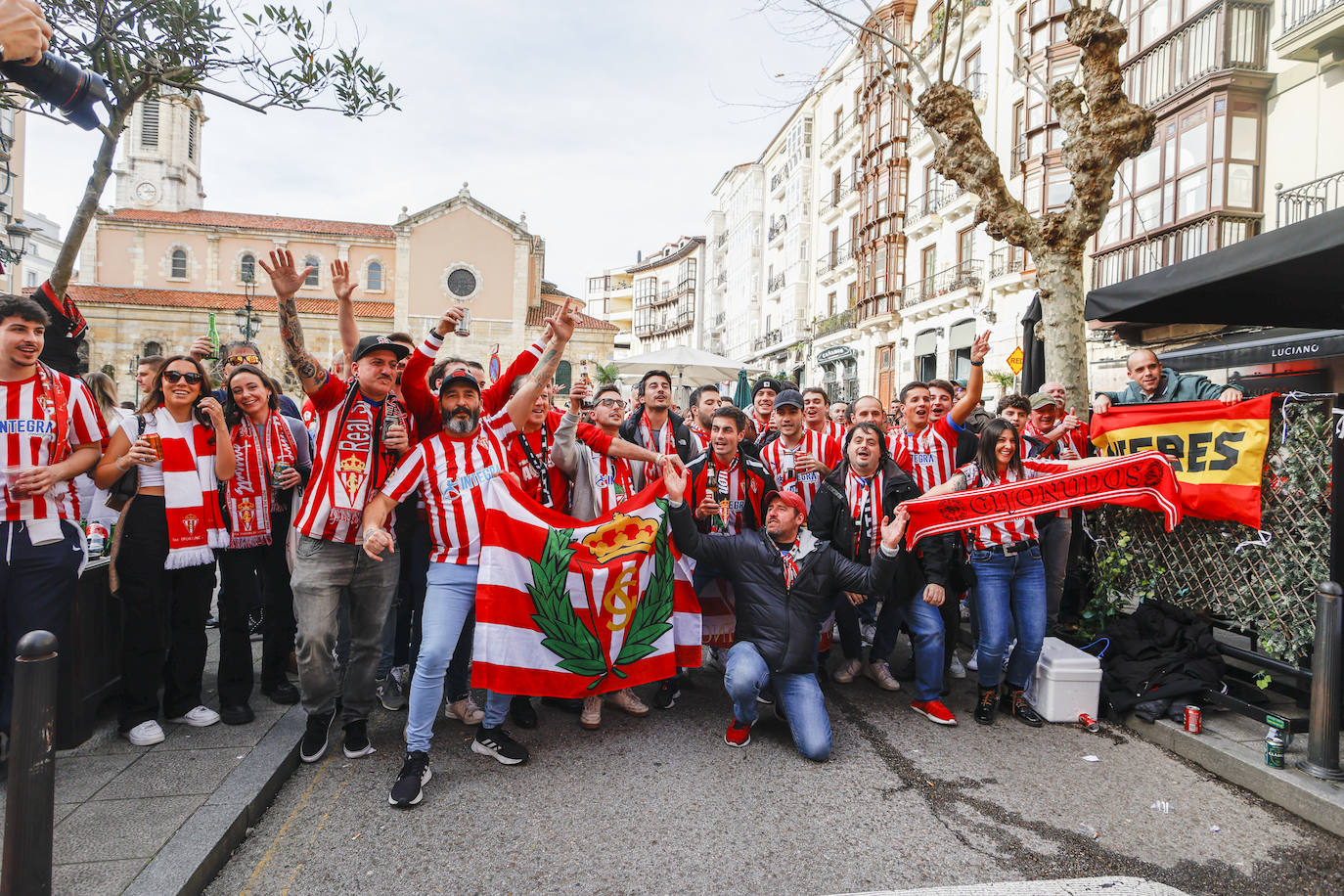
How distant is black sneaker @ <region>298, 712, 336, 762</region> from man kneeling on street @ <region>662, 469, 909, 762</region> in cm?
222

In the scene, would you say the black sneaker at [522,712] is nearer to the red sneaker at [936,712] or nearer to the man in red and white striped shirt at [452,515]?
the man in red and white striped shirt at [452,515]

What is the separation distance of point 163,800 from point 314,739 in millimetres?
742

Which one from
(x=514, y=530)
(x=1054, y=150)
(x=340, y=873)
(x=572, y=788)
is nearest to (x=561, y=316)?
(x=514, y=530)

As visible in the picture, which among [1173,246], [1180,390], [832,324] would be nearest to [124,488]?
[1180,390]

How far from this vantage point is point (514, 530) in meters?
4.26

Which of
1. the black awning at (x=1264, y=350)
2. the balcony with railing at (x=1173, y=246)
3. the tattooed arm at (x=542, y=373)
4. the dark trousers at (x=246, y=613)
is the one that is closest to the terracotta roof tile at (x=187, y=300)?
the balcony with railing at (x=1173, y=246)

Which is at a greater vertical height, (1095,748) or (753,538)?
(753,538)

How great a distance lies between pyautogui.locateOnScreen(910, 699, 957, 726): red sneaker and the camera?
4.80m

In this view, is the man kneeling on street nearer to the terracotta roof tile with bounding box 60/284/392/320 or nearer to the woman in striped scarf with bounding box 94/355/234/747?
the woman in striped scarf with bounding box 94/355/234/747

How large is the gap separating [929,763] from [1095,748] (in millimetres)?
1112

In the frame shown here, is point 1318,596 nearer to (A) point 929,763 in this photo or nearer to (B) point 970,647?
(A) point 929,763

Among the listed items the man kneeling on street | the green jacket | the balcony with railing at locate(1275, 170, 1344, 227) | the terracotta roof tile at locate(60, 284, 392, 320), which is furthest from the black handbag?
the terracotta roof tile at locate(60, 284, 392, 320)

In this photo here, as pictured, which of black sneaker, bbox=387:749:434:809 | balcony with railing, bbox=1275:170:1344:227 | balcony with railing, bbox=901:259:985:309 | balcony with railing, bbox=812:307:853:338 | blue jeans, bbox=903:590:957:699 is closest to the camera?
black sneaker, bbox=387:749:434:809

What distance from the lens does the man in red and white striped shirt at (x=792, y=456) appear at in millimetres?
5602
